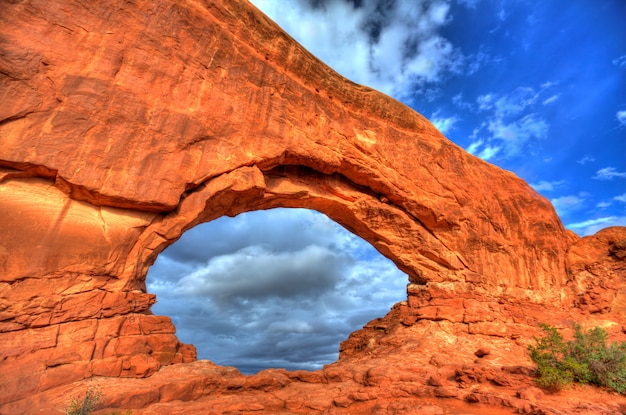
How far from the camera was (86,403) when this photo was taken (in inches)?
312

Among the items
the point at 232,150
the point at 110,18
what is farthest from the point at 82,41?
the point at 232,150

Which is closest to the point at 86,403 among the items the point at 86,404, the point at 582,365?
the point at 86,404

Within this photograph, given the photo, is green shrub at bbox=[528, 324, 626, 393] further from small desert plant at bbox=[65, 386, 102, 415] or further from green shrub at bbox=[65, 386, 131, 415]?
small desert plant at bbox=[65, 386, 102, 415]

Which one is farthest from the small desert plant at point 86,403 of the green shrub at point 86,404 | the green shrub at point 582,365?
the green shrub at point 582,365

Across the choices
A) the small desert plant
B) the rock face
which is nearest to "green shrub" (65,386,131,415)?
the small desert plant

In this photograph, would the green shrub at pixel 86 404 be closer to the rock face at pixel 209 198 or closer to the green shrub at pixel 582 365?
the rock face at pixel 209 198

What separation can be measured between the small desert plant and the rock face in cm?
72

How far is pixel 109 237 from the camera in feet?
35.6

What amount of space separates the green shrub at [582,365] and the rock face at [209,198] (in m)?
2.07

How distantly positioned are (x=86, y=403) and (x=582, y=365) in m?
16.7

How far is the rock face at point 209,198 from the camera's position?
382 inches

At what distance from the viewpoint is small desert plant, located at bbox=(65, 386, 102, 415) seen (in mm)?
7771

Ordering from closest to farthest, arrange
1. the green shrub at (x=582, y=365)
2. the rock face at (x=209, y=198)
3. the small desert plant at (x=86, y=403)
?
the small desert plant at (x=86, y=403), the rock face at (x=209, y=198), the green shrub at (x=582, y=365)

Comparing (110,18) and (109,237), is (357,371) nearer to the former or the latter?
(109,237)
